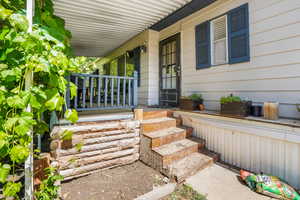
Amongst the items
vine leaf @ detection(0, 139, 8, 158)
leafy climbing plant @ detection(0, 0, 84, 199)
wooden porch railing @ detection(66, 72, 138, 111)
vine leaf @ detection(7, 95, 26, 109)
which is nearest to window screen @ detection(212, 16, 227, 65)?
wooden porch railing @ detection(66, 72, 138, 111)

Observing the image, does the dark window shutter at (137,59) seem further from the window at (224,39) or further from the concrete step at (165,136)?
the concrete step at (165,136)

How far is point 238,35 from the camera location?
2.92 m

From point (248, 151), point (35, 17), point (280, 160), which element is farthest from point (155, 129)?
point (35, 17)

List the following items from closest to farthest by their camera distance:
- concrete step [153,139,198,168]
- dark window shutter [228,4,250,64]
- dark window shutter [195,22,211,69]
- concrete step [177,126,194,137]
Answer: concrete step [153,139,198,168] → dark window shutter [228,4,250,64] → concrete step [177,126,194,137] → dark window shutter [195,22,211,69]

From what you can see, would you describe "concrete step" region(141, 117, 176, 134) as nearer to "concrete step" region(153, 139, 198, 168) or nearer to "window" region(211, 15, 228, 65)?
"concrete step" region(153, 139, 198, 168)

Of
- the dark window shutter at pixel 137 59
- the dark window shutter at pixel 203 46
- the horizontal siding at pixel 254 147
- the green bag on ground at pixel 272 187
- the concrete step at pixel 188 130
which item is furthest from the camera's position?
the dark window shutter at pixel 137 59

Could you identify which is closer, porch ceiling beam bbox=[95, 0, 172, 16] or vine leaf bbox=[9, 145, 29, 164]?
vine leaf bbox=[9, 145, 29, 164]

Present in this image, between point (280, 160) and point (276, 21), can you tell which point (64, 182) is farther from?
point (276, 21)

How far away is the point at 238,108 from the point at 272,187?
120cm

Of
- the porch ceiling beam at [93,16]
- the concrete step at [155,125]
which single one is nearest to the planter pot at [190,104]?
the concrete step at [155,125]

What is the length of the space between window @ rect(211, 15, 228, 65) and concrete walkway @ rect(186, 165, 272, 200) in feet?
7.30

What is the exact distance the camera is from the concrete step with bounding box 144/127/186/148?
259 centimetres

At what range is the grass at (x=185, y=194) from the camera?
72.7 inches

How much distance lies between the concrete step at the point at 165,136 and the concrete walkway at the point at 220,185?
0.71m
